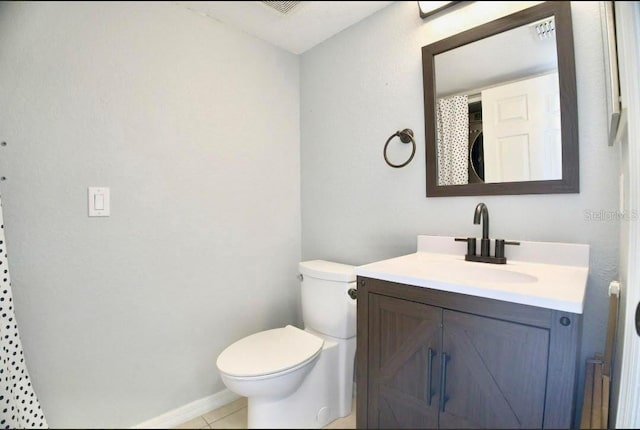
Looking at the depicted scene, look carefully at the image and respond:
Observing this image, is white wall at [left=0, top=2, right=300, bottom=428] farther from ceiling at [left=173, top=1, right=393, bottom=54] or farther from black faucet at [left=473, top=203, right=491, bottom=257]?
black faucet at [left=473, top=203, right=491, bottom=257]

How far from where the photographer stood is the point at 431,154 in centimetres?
119

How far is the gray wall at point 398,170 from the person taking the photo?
841 millimetres

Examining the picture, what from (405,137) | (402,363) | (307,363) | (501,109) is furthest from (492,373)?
(405,137)

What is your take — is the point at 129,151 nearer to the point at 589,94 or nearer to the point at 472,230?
the point at 472,230

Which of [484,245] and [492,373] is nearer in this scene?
[492,373]

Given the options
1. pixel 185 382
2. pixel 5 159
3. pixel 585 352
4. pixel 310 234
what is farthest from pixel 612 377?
pixel 5 159

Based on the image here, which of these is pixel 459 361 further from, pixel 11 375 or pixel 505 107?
pixel 11 375

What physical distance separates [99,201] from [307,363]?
3.35 ft

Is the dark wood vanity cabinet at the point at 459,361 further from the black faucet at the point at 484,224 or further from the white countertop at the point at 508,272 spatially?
the black faucet at the point at 484,224

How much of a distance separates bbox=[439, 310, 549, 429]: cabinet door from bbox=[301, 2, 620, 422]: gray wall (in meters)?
0.40

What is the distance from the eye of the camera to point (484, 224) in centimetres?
101

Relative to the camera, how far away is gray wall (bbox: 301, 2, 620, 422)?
2.76ft

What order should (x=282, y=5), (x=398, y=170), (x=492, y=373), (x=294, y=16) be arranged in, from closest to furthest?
(x=492, y=373), (x=282, y=5), (x=294, y=16), (x=398, y=170)

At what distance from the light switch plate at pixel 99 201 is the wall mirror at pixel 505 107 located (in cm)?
129
